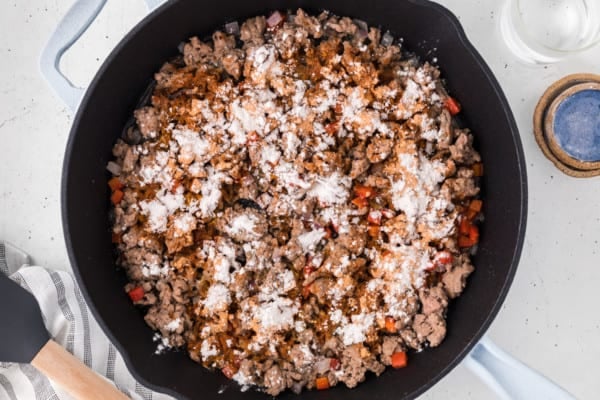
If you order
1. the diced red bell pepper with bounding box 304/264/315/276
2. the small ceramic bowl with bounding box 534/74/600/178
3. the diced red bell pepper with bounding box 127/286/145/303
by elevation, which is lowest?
the diced red bell pepper with bounding box 127/286/145/303

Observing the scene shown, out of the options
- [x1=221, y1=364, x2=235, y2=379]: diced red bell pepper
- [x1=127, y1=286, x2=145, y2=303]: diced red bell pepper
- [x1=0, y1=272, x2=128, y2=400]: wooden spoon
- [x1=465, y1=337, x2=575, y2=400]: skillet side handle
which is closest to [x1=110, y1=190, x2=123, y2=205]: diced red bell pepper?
[x1=127, y1=286, x2=145, y2=303]: diced red bell pepper

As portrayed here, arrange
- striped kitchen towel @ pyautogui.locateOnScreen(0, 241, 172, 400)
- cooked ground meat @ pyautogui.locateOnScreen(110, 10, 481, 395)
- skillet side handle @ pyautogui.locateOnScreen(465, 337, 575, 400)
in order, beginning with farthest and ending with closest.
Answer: striped kitchen towel @ pyautogui.locateOnScreen(0, 241, 172, 400) → cooked ground meat @ pyautogui.locateOnScreen(110, 10, 481, 395) → skillet side handle @ pyautogui.locateOnScreen(465, 337, 575, 400)

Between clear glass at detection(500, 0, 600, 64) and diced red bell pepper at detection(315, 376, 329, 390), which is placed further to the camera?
clear glass at detection(500, 0, 600, 64)

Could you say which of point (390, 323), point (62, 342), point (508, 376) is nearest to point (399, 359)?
point (390, 323)

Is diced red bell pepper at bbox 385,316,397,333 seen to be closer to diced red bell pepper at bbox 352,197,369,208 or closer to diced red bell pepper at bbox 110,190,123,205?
diced red bell pepper at bbox 352,197,369,208

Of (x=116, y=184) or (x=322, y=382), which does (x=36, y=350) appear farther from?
(x=322, y=382)

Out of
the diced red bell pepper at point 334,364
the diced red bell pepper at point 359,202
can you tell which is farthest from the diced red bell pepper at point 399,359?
the diced red bell pepper at point 359,202
